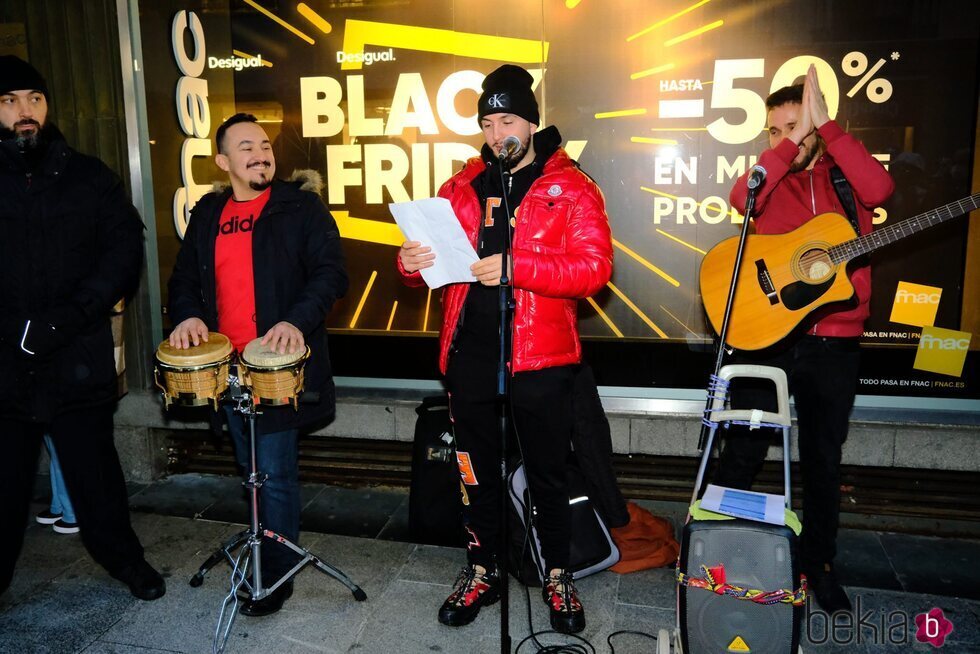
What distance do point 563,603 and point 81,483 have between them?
7.51 feet

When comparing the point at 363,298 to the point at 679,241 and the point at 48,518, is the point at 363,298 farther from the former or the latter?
the point at 48,518

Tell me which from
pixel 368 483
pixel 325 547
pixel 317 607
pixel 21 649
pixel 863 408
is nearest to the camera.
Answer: pixel 21 649

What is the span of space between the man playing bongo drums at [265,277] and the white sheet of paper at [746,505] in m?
1.71

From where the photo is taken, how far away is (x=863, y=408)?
15.3ft

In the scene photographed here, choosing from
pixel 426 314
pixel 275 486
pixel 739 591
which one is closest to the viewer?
pixel 739 591

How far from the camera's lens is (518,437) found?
332 centimetres

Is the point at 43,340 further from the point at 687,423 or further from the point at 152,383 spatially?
the point at 687,423

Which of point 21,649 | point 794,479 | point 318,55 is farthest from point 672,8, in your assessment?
point 21,649

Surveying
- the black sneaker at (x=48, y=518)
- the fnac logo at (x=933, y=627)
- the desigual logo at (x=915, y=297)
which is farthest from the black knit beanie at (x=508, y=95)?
the black sneaker at (x=48, y=518)

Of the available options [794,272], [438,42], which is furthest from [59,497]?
[794,272]

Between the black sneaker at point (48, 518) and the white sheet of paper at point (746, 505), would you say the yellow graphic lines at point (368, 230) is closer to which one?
the black sneaker at point (48, 518)

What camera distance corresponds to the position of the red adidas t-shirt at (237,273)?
3422 mm

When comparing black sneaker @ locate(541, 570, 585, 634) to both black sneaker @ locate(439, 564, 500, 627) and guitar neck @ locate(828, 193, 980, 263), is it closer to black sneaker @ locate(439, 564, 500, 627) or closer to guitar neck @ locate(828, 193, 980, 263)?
black sneaker @ locate(439, 564, 500, 627)

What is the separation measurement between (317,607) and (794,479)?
299 cm
